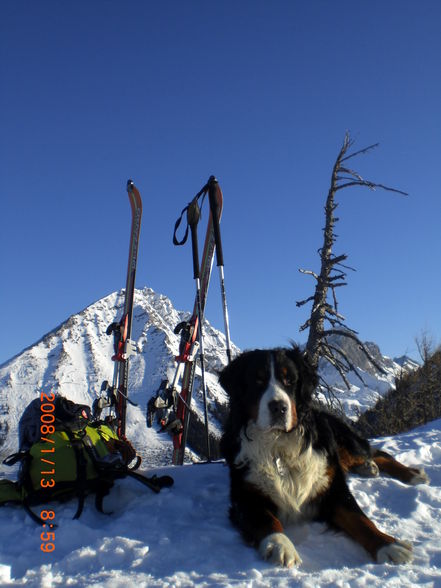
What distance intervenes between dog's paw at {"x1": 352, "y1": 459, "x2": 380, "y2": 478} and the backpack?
1.50 meters

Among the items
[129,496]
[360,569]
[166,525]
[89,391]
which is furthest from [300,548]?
[89,391]

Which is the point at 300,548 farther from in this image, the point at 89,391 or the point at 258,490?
the point at 89,391

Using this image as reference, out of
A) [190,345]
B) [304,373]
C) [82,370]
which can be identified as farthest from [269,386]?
[82,370]

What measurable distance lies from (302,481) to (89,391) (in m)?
165

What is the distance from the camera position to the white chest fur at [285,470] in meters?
2.79

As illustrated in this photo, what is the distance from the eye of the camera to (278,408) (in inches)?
106

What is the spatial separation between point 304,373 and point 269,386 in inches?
14.1

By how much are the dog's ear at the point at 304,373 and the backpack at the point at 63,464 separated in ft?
4.30

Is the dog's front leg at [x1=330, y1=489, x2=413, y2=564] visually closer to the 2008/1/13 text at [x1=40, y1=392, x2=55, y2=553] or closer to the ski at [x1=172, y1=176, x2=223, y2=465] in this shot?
the 2008/1/13 text at [x1=40, y1=392, x2=55, y2=553]

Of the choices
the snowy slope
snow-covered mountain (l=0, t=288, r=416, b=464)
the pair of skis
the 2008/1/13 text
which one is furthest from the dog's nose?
the snowy slope

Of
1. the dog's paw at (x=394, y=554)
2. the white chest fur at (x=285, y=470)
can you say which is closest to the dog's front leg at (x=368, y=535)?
the dog's paw at (x=394, y=554)

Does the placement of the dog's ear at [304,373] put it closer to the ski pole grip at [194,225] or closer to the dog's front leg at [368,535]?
the dog's front leg at [368,535]

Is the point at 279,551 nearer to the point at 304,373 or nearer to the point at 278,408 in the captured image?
the point at 278,408

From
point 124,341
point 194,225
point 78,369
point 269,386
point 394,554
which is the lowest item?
point 394,554
